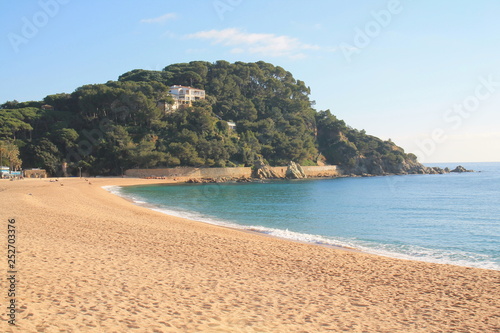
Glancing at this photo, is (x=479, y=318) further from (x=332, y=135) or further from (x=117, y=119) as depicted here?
(x=332, y=135)

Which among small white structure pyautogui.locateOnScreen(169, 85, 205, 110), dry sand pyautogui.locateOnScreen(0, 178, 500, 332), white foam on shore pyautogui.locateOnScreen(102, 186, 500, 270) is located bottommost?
white foam on shore pyautogui.locateOnScreen(102, 186, 500, 270)

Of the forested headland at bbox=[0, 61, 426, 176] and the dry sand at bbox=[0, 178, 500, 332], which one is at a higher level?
the forested headland at bbox=[0, 61, 426, 176]

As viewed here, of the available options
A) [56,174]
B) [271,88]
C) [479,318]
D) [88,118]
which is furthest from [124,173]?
[479,318]

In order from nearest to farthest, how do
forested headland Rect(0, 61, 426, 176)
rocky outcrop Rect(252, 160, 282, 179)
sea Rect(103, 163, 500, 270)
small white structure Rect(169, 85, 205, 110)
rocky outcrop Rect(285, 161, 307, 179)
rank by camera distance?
sea Rect(103, 163, 500, 270) → forested headland Rect(0, 61, 426, 176) → rocky outcrop Rect(252, 160, 282, 179) → rocky outcrop Rect(285, 161, 307, 179) → small white structure Rect(169, 85, 205, 110)

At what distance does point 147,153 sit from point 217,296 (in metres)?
59.3

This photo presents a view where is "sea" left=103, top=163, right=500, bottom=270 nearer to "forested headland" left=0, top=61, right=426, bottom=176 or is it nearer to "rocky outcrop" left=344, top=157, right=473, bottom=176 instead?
"forested headland" left=0, top=61, right=426, bottom=176

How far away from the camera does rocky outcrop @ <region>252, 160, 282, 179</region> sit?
7269 cm

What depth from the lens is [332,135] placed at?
9831cm

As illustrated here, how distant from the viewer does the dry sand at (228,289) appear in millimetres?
5668

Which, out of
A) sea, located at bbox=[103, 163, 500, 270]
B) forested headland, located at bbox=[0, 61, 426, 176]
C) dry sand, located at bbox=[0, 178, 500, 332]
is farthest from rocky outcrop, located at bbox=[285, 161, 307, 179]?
dry sand, located at bbox=[0, 178, 500, 332]

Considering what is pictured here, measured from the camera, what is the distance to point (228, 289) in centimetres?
750

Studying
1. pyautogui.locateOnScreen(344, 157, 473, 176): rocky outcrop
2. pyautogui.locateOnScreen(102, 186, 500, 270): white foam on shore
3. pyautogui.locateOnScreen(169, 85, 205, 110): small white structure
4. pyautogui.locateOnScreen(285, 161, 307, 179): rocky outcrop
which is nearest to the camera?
pyautogui.locateOnScreen(102, 186, 500, 270): white foam on shore

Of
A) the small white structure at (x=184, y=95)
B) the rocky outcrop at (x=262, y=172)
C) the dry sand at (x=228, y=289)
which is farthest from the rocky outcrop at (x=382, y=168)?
the dry sand at (x=228, y=289)

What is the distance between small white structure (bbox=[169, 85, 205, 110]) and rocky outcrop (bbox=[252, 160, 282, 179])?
22199 millimetres
